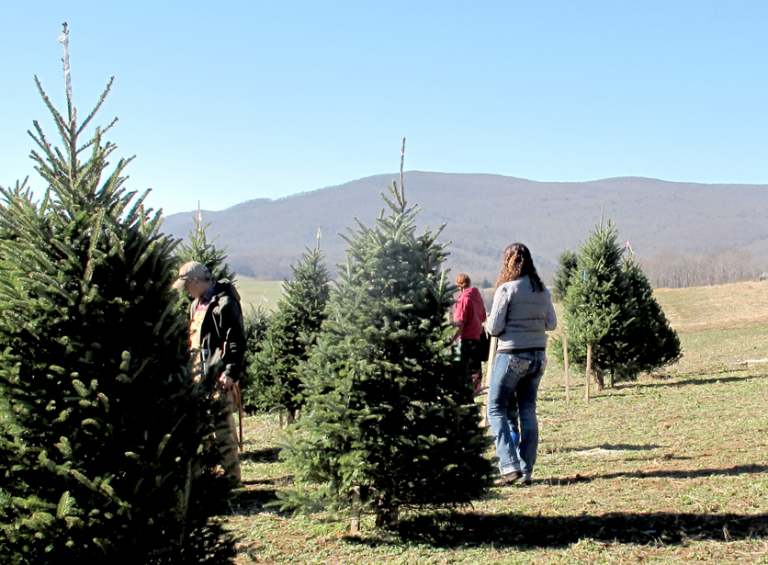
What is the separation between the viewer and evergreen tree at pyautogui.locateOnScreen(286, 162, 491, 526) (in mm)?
4793

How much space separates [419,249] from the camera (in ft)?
17.1

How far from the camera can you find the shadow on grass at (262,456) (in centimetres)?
916

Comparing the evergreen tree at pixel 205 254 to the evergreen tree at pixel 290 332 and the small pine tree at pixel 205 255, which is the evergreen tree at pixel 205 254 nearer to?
the small pine tree at pixel 205 255

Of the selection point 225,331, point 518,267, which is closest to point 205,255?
point 225,331

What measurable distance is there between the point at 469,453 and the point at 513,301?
172 centimetres

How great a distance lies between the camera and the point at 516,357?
6.04m

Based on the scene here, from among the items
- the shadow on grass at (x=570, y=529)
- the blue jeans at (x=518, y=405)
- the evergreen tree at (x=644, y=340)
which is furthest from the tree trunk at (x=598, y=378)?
the shadow on grass at (x=570, y=529)

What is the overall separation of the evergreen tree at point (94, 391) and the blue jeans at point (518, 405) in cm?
314

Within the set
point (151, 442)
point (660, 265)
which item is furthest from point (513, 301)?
point (660, 265)

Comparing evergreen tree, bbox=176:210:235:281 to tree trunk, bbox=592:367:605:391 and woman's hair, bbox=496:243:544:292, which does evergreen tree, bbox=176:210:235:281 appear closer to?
woman's hair, bbox=496:243:544:292

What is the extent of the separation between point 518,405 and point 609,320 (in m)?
8.67

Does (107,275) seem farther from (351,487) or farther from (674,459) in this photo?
(674,459)

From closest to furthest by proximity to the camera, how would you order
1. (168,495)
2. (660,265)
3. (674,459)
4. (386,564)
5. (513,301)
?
(168,495) < (386,564) < (513,301) < (674,459) < (660,265)

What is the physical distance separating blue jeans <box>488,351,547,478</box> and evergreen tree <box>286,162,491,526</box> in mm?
1125
